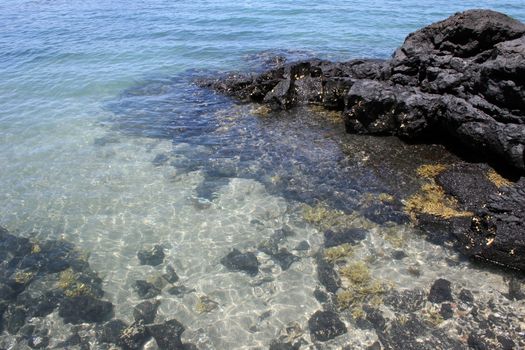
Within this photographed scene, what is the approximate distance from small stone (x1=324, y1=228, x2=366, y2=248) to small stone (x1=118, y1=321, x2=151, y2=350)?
492 centimetres

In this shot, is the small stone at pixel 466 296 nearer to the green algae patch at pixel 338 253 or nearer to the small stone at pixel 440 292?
the small stone at pixel 440 292

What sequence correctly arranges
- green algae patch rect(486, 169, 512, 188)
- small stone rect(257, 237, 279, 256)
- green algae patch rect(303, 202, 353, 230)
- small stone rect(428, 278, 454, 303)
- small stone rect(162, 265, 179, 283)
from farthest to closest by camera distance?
green algae patch rect(486, 169, 512, 188), green algae patch rect(303, 202, 353, 230), small stone rect(257, 237, 279, 256), small stone rect(162, 265, 179, 283), small stone rect(428, 278, 454, 303)

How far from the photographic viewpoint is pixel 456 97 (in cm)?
1448

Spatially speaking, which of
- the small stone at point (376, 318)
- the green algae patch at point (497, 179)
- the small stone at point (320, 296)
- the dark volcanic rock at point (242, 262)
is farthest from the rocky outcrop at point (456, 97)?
the dark volcanic rock at point (242, 262)

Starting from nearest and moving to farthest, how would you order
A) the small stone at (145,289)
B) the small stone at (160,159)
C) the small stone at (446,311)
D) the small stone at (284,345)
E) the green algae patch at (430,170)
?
the small stone at (284,345) < the small stone at (446,311) < the small stone at (145,289) < the green algae patch at (430,170) < the small stone at (160,159)

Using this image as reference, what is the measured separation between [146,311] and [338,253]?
4.89m

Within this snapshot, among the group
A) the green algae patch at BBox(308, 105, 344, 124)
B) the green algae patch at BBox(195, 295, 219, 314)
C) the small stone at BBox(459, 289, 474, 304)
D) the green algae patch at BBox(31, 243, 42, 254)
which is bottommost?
the green algae patch at BBox(195, 295, 219, 314)

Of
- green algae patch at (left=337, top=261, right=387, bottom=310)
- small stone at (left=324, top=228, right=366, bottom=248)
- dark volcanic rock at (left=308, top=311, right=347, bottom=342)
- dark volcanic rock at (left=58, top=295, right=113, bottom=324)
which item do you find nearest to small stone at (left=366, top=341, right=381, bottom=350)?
dark volcanic rock at (left=308, top=311, right=347, bottom=342)

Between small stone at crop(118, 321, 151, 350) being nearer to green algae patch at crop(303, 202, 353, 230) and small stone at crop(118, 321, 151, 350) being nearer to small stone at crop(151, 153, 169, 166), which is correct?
green algae patch at crop(303, 202, 353, 230)

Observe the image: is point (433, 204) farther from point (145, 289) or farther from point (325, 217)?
point (145, 289)

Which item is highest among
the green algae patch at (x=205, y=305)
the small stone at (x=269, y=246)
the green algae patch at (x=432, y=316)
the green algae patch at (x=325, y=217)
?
the green algae patch at (x=325, y=217)

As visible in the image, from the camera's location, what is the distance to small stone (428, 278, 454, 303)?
29.8ft

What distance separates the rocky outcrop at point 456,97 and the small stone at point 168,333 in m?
7.14

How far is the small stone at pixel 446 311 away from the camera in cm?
871
